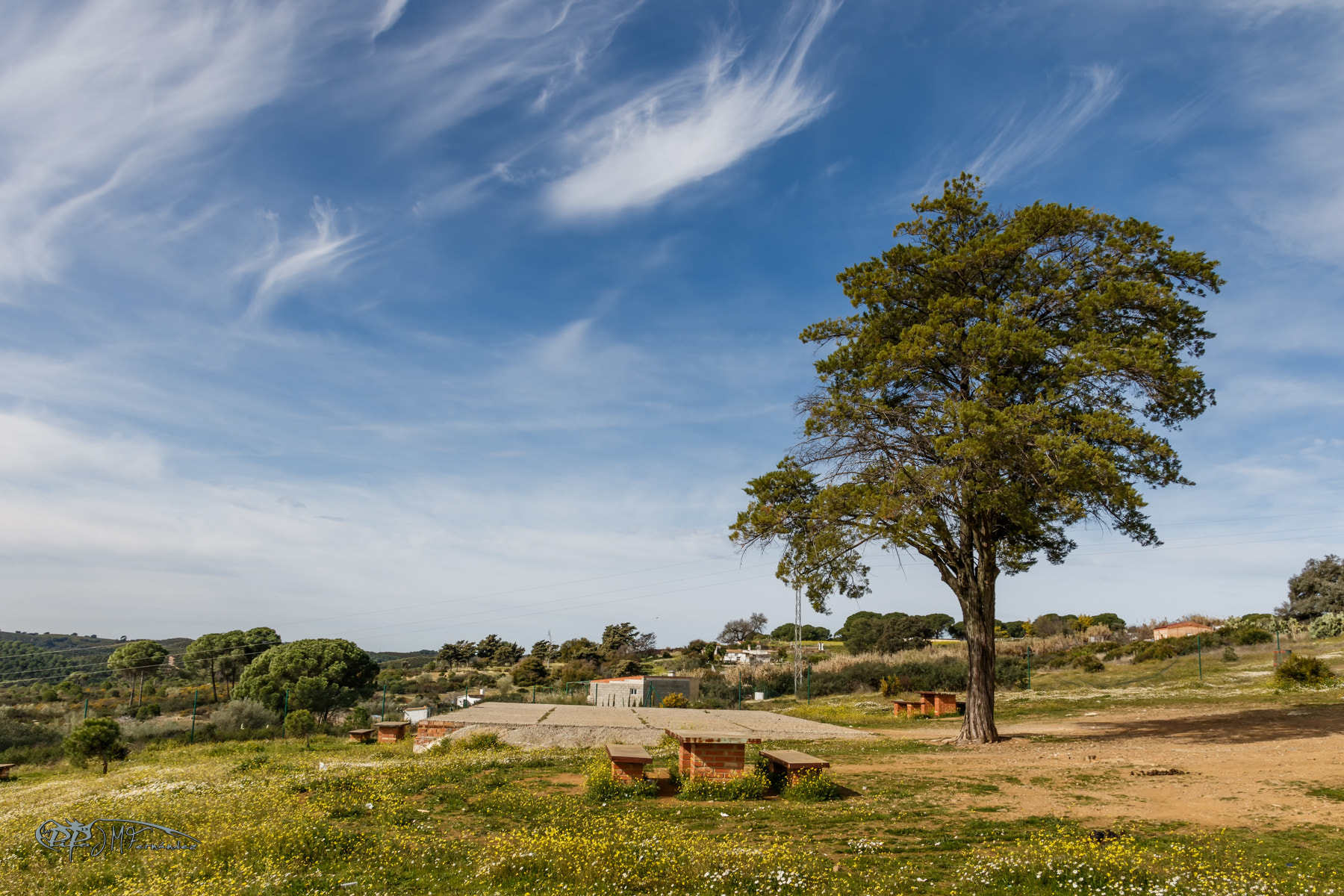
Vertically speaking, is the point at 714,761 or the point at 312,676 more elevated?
the point at 714,761

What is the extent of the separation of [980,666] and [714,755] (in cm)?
878

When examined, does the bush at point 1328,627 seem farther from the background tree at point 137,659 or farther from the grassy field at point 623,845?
the background tree at point 137,659

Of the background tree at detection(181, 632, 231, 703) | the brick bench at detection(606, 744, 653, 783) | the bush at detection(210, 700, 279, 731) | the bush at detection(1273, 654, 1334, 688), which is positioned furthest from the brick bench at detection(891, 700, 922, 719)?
the background tree at detection(181, 632, 231, 703)

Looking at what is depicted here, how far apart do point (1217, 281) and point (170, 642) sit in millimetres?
91602

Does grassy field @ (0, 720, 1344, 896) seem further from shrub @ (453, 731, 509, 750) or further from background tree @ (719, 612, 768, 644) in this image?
background tree @ (719, 612, 768, 644)

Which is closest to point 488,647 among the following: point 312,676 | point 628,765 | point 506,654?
point 506,654

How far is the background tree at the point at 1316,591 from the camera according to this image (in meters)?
48.2

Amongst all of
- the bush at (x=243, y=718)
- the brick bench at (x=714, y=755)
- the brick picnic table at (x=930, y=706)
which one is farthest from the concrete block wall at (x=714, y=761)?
the bush at (x=243, y=718)

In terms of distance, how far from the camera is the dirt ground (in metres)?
8.77

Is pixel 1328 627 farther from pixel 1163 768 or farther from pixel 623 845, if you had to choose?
pixel 623 845

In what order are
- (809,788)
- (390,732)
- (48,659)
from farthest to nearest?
(48,659) < (390,732) < (809,788)

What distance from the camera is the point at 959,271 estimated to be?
56.4ft

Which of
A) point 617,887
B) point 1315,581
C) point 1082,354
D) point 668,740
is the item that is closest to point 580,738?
point 668,740

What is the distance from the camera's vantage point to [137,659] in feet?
159
